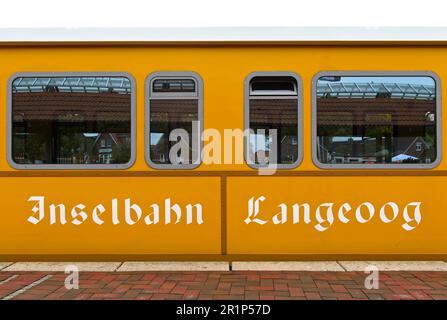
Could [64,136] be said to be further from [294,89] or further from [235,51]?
[294,89]

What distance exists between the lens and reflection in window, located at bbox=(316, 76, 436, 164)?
450 cm

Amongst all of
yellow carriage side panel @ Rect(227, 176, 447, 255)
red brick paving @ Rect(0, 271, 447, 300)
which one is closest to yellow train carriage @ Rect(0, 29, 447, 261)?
yellow carriage side panel @ Rect(227, 176, 447, 255)

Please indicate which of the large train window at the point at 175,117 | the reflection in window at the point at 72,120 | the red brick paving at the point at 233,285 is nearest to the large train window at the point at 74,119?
the reflection in window at the point at 72,120

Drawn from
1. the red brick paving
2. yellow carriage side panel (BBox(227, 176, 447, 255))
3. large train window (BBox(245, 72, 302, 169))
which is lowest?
the red brick paving

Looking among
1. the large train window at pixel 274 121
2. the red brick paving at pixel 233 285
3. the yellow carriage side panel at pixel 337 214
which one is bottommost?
the red brick paving at pixel 233 285

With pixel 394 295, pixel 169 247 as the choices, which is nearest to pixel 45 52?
pixel 169 247

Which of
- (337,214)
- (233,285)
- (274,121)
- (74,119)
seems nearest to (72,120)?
(74,119)

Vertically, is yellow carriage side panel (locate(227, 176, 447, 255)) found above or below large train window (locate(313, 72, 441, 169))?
below

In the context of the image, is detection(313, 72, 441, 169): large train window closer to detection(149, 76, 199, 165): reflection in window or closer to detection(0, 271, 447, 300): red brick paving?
detection(0, 271, 447, 300): red brick paving

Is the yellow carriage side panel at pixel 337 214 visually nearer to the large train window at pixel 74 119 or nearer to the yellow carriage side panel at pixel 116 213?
the yellow carriage side panel at pixel 116 213

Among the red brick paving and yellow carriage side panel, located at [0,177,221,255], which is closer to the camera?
the red brick paving

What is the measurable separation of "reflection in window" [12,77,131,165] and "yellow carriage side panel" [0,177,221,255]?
10.1 inches

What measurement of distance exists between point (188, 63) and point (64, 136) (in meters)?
1.50

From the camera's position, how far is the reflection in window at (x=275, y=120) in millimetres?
4512
